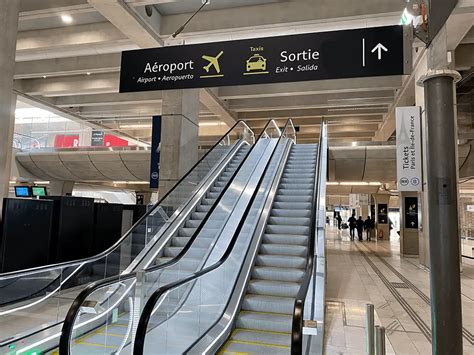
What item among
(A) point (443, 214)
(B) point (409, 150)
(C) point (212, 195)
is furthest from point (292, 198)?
(A) point (443, 214)

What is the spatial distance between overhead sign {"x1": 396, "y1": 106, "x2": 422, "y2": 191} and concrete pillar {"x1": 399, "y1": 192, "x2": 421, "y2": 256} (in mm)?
8743

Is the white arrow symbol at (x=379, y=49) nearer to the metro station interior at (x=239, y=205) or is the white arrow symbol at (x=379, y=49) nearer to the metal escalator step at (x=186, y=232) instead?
the metro station interior at (x=239, y=205)

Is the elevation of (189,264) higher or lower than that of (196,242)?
lower

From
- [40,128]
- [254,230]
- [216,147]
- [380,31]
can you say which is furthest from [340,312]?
[40,128]

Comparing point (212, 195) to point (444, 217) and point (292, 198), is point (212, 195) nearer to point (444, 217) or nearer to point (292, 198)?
point (292, 198)

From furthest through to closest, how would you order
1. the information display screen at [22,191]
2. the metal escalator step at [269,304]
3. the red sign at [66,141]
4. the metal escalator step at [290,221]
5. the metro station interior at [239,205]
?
the red sign at [66,141] < the information display screen at [22,191] < the metal escalator step at [290,221] < the metal escalator step at [269,304] < the metro station interior at [239,205]

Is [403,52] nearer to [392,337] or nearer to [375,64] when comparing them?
[375,64]

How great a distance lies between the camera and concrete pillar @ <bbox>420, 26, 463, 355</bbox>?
2.18 metres

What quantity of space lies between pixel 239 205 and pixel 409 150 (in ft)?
10.7

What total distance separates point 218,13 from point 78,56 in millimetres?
5671

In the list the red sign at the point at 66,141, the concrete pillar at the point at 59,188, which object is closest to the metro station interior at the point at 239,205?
the red sign at the point at 66,141

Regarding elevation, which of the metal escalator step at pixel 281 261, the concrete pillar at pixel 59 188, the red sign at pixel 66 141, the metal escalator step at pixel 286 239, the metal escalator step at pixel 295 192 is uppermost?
the red sign at pixel 66 141

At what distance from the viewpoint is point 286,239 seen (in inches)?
255

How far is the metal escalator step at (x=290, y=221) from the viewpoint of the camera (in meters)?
7.04
